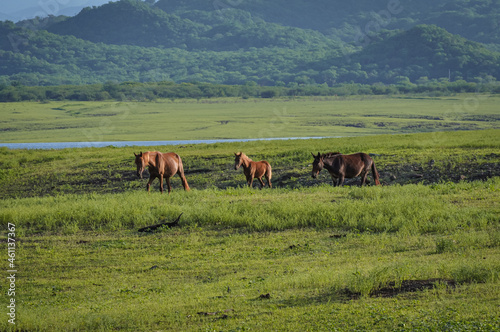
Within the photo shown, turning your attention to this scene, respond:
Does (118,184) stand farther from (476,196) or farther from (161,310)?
(161,310)

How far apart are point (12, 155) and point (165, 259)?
32560 millimetres

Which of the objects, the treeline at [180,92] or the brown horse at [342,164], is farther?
the treeline at [180,92]

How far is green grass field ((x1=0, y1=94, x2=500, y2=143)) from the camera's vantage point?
7644 cm

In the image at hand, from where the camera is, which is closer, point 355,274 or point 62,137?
point 355,274

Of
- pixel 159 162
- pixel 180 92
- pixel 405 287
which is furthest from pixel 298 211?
pixel 180 92

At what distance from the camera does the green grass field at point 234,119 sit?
76.4 metres

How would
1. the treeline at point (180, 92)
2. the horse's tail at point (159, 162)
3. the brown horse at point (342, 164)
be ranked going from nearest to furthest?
the brown horse at point (342, 164) → the horse's tail at point (159, 162) → the treeline at point (180, 92)

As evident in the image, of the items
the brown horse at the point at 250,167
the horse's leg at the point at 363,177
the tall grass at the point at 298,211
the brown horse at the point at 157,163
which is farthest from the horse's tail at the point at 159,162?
the horse's leg at the point at 363,177

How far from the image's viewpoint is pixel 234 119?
91188 millimetres

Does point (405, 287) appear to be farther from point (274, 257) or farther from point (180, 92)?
point (180, 92)

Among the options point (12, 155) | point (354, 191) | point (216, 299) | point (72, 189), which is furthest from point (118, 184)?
point (216, 299)

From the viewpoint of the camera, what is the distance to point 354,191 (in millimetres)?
18953

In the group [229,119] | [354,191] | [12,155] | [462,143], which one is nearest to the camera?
[354,191]

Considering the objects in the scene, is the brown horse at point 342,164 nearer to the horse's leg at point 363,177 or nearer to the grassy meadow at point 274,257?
the horse's leg at point 363,177
